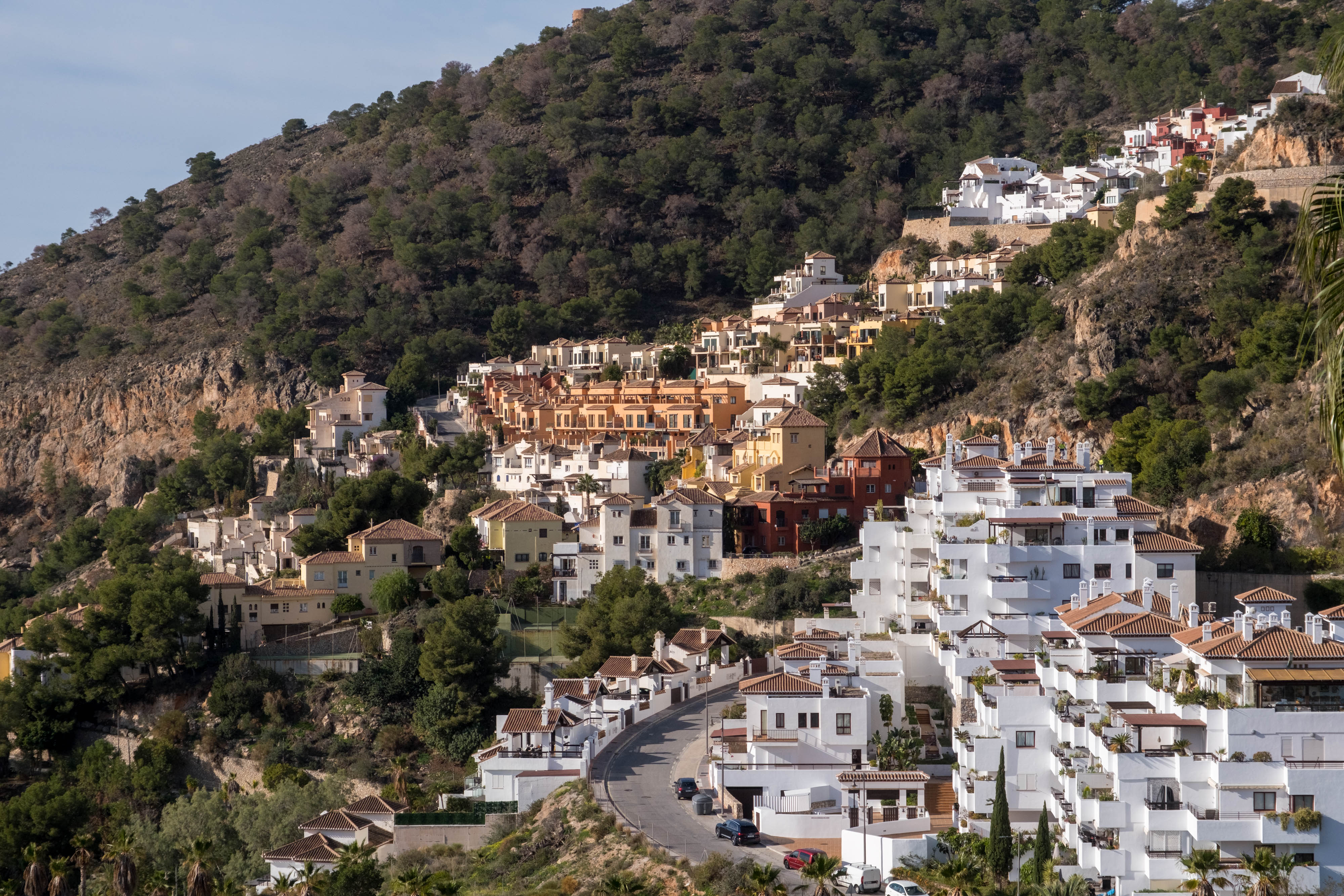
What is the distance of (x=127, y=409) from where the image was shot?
8631cm

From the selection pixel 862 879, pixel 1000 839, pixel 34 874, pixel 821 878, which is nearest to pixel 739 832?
pixel 862 879

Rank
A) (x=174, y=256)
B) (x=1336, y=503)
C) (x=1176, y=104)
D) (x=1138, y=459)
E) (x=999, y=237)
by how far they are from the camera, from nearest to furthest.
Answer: (x=1336, y=503), (x=1138, y=459), (x=999, y=237), (x=1176, y=104), (x=174, y=256)

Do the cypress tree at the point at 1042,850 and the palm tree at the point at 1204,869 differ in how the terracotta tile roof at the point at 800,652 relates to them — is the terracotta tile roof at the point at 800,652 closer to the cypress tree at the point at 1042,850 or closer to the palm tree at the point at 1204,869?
the cypress tree at the point at 1042,850

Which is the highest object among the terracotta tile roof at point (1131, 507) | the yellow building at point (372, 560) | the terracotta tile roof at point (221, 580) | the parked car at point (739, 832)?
the terracotta tile roof at point (1131, 507)

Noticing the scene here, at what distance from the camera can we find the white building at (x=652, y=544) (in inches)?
2039

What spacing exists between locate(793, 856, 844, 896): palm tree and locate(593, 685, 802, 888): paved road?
375 mm

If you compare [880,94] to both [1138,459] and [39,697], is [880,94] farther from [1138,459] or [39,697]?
[39,697]

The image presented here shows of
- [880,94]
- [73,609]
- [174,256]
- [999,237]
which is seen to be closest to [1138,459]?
[999,237]

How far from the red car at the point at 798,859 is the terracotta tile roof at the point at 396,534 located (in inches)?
1044

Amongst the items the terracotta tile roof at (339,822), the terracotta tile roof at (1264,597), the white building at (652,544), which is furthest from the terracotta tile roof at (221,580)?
the terracotta tile roof at (1264,597)

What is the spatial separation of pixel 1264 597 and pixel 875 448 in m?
17.9

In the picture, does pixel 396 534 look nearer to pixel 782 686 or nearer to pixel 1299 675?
pixel 782 686

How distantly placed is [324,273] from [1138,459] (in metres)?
53.1

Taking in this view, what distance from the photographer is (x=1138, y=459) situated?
1955 inches
